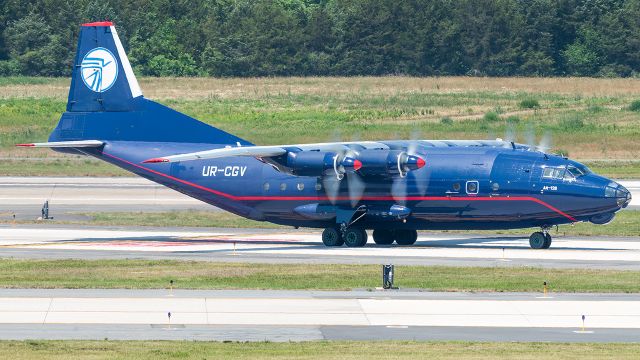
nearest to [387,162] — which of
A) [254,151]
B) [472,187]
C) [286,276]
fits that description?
[472,187]

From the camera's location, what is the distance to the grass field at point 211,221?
4909 cm

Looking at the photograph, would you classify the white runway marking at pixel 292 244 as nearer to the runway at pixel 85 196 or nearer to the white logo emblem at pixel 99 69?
the white logo emblem at pixel 99 69

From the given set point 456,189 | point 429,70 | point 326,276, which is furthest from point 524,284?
point 429,70

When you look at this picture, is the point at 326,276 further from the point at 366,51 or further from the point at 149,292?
the point at 366,51

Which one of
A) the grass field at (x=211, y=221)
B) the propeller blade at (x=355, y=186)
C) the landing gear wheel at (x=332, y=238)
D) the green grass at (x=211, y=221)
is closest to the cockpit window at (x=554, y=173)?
the grass field at (x=211, y=221)

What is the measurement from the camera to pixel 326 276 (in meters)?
35.1

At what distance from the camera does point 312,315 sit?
27.4 meters

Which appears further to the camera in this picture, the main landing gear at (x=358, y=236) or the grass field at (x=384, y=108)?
the grass field at (x=384, y=108)

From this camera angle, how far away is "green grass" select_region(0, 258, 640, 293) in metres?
32.6

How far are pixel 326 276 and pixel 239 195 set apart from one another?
36.6 ft

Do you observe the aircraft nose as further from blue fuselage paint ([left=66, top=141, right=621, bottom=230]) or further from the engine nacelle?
the engine nacelle

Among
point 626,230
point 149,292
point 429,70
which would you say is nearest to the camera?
point 149,292

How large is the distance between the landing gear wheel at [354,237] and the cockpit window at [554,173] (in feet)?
23.8

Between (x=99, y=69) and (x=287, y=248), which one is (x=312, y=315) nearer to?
(x=287, y=248)
